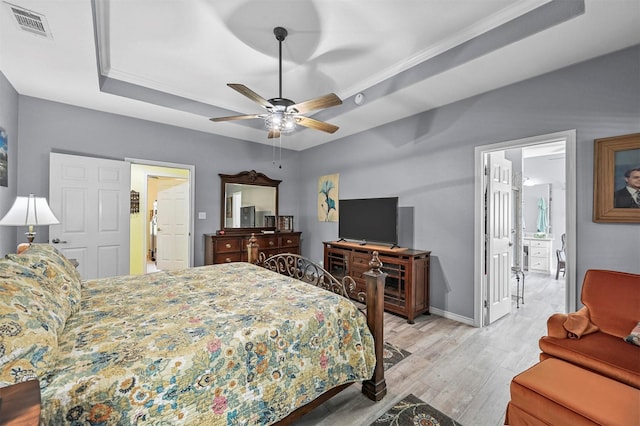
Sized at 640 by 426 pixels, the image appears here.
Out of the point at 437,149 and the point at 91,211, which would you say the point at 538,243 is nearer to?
the point at 437,149

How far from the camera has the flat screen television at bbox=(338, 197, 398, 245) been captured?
3.73 meters

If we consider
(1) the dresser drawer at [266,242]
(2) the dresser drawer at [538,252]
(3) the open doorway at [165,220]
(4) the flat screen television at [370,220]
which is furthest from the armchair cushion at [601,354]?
(2) the dresser drawer at [538,252]

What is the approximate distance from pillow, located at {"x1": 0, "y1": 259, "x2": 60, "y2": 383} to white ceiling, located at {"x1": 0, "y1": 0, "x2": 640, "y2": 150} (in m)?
1.89

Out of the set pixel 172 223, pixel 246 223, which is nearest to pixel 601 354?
pixel 246 223

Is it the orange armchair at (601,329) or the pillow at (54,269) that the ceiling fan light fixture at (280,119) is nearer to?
the pillow at (54,269)

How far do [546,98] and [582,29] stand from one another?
0.72m

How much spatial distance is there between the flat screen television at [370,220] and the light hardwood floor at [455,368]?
1.09m

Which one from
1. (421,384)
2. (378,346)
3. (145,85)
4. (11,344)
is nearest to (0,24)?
(145,85)

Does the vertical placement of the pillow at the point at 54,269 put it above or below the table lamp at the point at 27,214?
below

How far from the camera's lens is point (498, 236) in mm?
3311

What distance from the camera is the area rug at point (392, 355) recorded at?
2393 mm

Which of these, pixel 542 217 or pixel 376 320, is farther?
pixel 542 217

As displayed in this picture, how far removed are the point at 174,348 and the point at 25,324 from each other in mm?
518

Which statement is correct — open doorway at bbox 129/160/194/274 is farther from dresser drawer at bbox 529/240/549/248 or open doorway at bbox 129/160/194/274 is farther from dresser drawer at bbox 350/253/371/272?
dresser drawer at bbox 529/240/549/248
